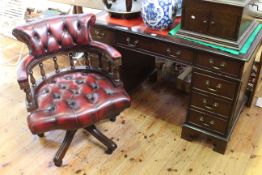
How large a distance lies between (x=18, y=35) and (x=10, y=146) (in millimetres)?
798

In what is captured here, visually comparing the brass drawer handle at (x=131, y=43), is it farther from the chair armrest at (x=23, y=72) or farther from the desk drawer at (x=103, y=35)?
the chair armrest at (x=23, y=72)

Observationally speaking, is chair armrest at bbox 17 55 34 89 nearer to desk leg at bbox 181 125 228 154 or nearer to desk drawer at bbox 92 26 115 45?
desk drawer at bbox 92 26 115 45

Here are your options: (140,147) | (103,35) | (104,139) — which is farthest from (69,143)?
(103,35)

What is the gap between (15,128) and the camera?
206cm

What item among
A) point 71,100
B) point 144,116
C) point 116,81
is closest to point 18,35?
point 71,100

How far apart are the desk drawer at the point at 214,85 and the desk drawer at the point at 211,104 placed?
0.05 meters

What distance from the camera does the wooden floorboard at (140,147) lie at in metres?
1.74

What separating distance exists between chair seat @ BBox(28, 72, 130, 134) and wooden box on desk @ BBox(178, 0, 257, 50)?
1.84 ft

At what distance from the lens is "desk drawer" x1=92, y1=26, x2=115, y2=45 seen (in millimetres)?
1889

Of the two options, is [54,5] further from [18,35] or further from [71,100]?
[71,100]

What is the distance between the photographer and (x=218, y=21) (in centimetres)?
148

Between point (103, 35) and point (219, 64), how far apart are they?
0.83m

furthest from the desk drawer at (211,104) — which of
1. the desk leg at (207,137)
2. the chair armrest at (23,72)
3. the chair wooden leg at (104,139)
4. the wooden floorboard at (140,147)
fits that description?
the chair armrest at (23,72)

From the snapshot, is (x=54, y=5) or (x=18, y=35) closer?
(x=18, y=35)
